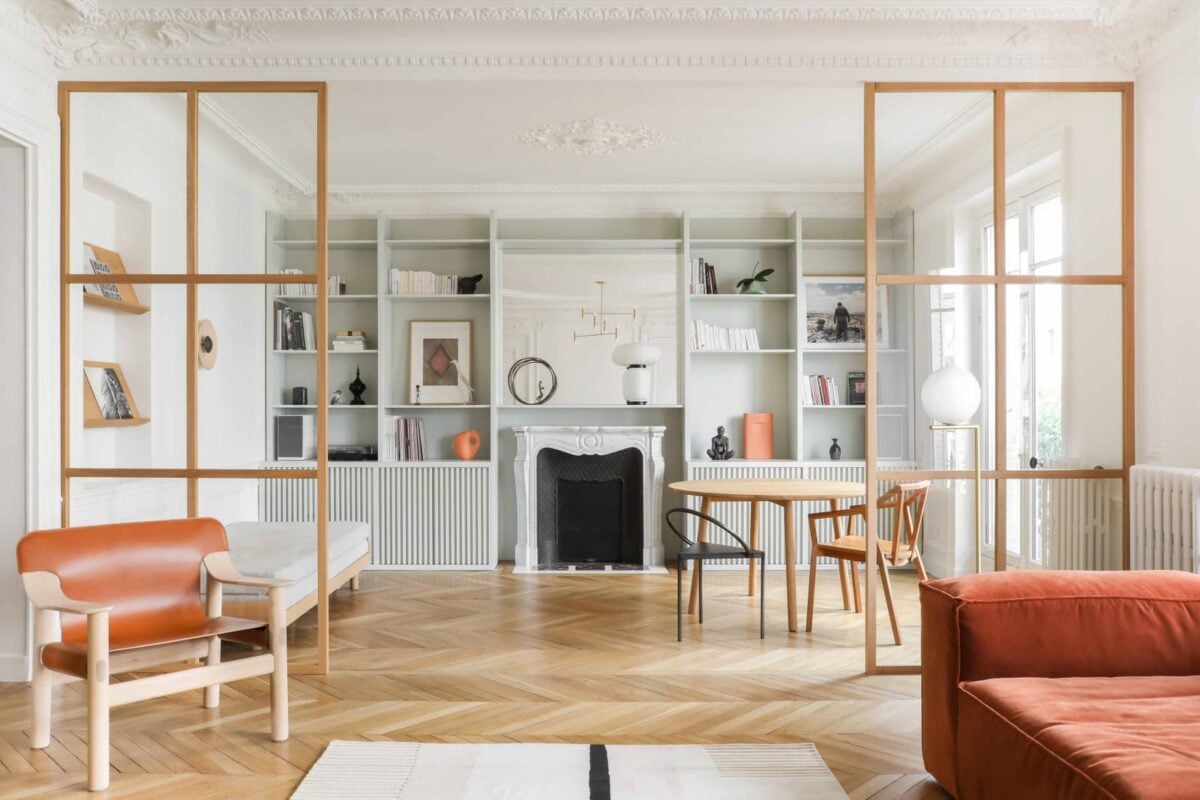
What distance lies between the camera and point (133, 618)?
3.37 meters

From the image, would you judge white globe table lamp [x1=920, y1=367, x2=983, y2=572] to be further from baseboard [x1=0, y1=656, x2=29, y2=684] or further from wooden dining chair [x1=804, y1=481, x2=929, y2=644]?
baseboard [x1=0, y1=656, x2=29, y2=684]

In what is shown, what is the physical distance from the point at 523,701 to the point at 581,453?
330 cm

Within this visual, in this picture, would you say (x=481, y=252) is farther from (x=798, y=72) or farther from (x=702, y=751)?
(x=702, y=751)

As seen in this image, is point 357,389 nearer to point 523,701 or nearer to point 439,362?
point 439,362

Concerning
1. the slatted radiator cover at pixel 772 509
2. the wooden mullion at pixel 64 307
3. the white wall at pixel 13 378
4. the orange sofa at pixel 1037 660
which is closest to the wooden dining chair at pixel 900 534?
the orange sofa at pixel 1037 660

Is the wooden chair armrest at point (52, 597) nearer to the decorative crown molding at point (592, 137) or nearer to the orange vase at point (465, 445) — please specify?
the decorative crown molding at point (592, 137)

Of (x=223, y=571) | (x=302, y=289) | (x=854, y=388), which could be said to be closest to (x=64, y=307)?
(x=223, y=571)

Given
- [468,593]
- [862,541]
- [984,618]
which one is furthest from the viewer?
[468,593]

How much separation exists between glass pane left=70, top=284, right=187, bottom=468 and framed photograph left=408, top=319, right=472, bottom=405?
8.26ft

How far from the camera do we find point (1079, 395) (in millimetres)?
3918

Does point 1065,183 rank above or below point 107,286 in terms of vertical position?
above

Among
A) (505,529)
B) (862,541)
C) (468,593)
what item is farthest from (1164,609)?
(505,529)

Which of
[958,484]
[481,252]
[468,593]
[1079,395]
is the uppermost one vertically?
[481,252]

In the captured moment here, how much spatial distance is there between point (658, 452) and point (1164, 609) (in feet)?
14.3
